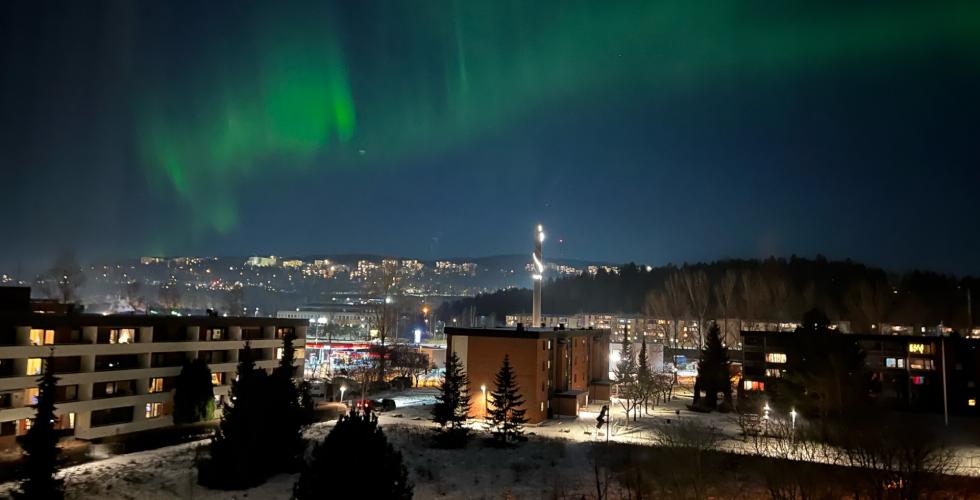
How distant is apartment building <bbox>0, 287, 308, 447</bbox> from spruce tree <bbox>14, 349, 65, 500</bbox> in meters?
9.15

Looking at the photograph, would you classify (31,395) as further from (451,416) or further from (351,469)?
(351,469)

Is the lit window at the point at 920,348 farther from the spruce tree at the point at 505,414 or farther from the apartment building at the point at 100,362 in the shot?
the apartment building at the point at 100,362

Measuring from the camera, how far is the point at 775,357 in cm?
4391

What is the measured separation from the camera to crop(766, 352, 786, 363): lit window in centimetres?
4375

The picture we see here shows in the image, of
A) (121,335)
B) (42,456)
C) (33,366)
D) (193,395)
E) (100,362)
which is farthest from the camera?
(193,395)

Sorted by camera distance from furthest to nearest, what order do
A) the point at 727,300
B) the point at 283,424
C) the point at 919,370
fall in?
the point at 727,300 < the point at 919,370 < the point at 283,424

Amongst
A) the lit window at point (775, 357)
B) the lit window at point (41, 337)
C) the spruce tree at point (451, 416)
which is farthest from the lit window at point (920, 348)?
the lit window at point (41, 337)

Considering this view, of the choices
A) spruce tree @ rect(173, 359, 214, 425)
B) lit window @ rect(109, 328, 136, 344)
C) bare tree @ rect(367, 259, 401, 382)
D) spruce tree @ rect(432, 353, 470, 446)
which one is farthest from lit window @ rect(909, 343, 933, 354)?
lit window @ rect(109, 328, 136, 344)

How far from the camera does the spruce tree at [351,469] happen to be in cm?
1064

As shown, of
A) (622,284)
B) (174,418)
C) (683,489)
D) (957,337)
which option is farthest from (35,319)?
(622,284)

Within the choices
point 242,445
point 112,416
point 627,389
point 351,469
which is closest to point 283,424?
point 242,445

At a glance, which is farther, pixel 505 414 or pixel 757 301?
pixel 757 301

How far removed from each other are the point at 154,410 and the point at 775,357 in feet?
127

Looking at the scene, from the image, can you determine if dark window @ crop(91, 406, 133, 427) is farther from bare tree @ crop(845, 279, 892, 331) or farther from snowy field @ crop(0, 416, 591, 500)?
bare tree @ crop(845, 279, 892, 331)
